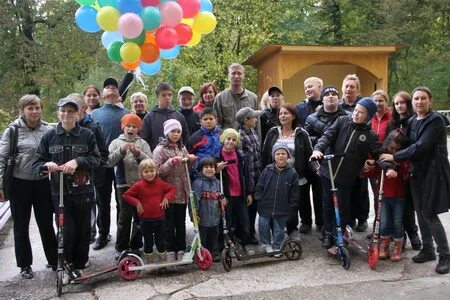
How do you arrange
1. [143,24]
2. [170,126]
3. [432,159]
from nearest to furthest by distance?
[432,159]
[170,126]
[143,24]

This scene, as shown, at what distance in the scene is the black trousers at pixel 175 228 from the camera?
5105 millimetres

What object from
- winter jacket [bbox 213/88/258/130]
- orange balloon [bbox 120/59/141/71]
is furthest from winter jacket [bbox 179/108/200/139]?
orange balloon [bbox 120/59/141/71]

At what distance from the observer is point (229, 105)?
596 centimetres

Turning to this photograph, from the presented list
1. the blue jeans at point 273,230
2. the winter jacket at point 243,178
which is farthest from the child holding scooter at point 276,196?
the winter jacket at point 243,178

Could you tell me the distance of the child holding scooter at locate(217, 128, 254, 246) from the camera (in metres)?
5.18

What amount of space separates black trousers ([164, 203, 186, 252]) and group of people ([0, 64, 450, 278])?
0.01m

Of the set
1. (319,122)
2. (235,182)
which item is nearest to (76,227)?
(235,182)

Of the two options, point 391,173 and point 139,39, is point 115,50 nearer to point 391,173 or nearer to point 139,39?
point 139,39

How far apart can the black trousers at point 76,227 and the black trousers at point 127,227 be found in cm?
46

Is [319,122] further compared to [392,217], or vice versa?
[319,122]

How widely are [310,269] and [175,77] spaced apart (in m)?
15.7

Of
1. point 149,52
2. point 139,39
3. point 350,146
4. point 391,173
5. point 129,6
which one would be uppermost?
point 129,6

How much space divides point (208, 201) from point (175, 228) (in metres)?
0.53

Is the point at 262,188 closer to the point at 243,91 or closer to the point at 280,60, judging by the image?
the point at 243,91
